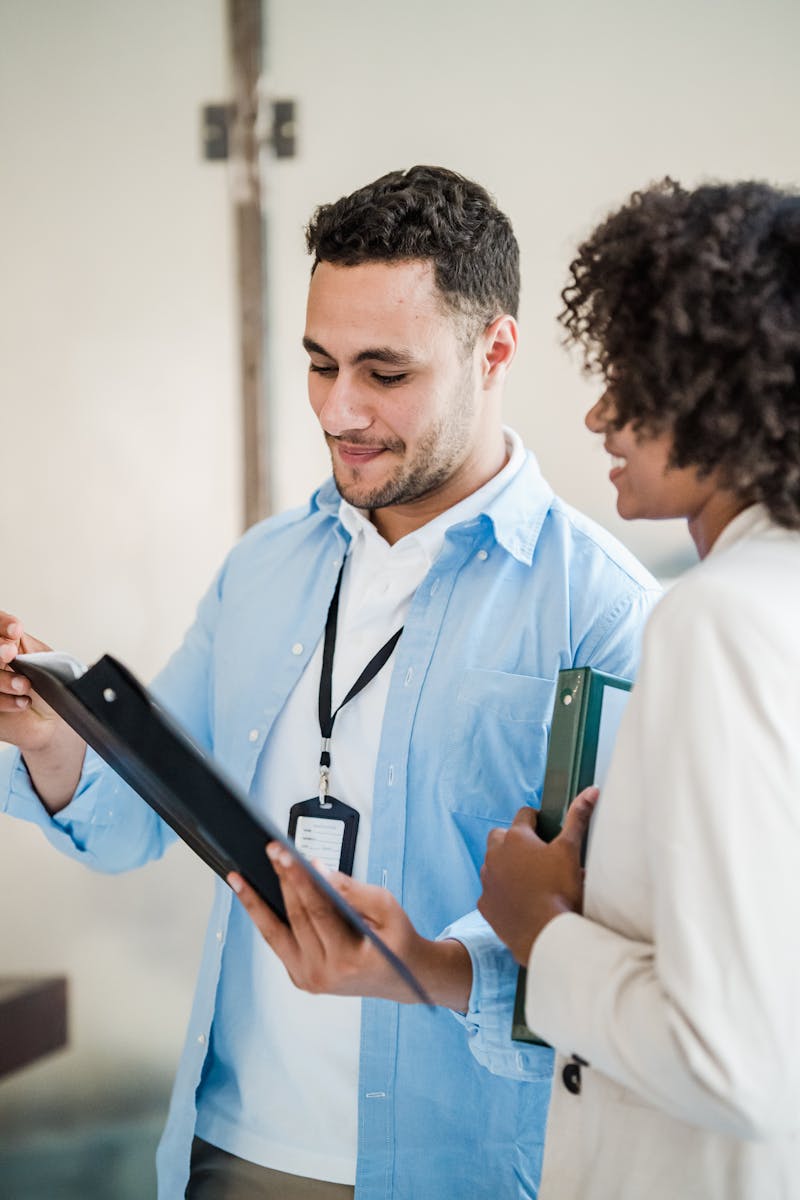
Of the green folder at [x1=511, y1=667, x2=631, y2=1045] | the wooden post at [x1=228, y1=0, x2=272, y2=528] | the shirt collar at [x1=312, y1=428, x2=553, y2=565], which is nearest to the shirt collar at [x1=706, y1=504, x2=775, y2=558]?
the green folder at [x1=511, y1=667, x2=631, y2=1045]

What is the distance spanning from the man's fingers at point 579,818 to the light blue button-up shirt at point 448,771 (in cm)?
29

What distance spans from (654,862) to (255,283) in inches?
83.6

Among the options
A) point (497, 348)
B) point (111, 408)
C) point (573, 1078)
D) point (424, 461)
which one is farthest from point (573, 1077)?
point (111, 408)

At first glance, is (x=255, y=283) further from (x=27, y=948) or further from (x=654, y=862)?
(x=654, y=862)

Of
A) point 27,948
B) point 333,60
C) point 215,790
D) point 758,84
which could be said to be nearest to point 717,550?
point 215,790

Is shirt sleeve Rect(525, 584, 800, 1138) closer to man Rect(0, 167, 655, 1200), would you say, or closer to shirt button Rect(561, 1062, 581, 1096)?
shirt button Rect(561, 1062, 581, 1096)

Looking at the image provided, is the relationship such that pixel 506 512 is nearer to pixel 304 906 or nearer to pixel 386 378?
pixel 386 378

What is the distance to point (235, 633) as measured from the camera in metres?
1.78

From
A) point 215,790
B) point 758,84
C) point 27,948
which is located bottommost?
point 27,948

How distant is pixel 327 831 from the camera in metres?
1.54

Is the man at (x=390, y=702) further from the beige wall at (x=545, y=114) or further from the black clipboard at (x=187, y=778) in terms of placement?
the beige wall at (x=545, y=114)

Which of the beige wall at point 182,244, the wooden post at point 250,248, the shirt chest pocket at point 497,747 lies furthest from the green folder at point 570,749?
the wooden post at point 250,248

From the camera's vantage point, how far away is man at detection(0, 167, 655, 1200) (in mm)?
1480

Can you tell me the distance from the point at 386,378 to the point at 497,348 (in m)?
0.22
